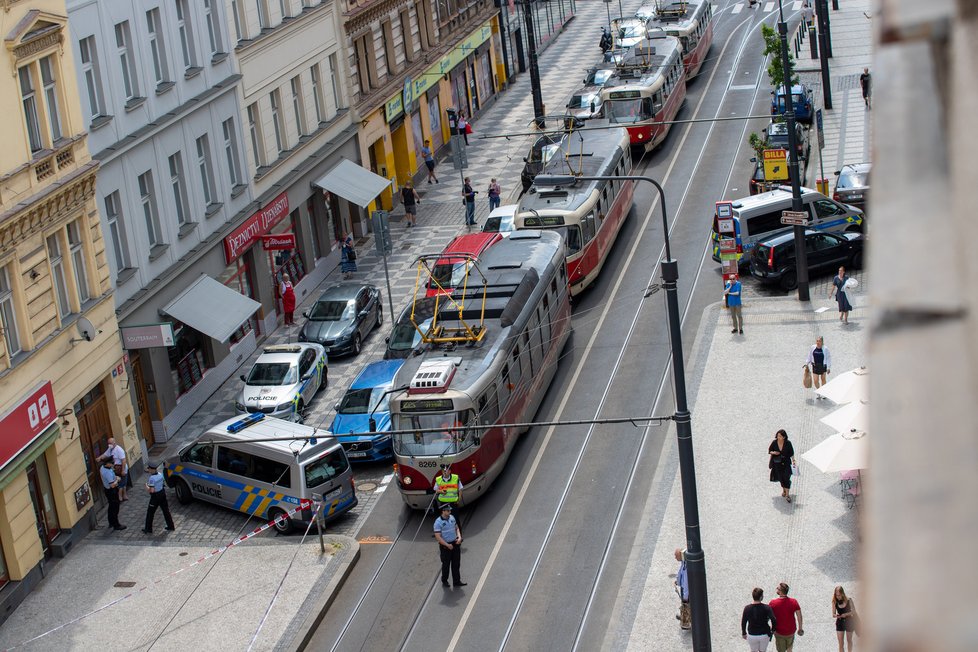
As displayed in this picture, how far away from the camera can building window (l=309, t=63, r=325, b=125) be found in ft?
151

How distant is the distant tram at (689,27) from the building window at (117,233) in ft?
120

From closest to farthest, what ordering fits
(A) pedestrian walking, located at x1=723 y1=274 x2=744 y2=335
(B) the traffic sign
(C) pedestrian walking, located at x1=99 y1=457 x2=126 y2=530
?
1. (C) pedestrian walking, located at x1=99 y1=457 x2=126 y2=530
2. (B) the traffic sign
3. (A) pedestrian walking, located at x1=723 y1=274 x2=744 y2=335

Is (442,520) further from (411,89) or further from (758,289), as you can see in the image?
(411,89)

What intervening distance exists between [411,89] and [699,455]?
29721 mm

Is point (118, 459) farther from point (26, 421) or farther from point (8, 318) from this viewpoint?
point (8, 318)

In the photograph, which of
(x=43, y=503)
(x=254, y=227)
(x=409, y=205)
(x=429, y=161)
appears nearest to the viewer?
(x=43, y=503)

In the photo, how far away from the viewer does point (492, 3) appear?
226 ft

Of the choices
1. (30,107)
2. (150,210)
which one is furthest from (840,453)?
(150,210)

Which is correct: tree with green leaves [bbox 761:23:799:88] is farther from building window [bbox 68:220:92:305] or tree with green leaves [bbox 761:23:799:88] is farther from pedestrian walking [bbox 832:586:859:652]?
pedestrian walking [bbox 832:586:859:652]

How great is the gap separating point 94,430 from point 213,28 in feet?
45.4

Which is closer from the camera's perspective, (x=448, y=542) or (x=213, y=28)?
(x=448, y=542)

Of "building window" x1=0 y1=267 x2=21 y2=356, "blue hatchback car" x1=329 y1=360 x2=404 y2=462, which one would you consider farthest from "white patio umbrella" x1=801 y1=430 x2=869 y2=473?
"building window" x1=0 y1=267 x2=21 y2=356

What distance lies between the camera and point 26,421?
2650 cm

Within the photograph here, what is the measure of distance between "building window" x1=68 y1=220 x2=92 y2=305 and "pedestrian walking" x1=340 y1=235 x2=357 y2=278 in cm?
1519
